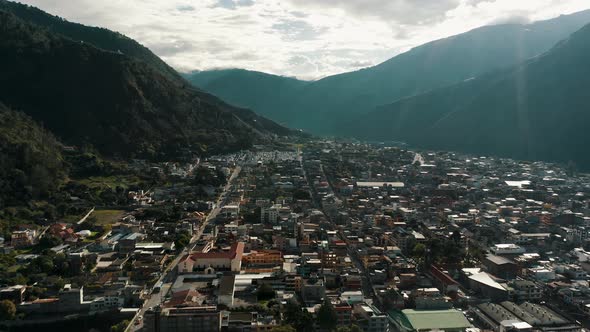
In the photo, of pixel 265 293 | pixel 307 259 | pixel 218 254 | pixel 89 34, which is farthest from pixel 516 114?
pixel 89 34

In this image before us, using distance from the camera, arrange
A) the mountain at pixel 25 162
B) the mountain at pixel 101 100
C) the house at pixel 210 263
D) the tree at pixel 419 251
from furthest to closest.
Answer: the mountain at pixel 101 100, the mountain at pixel 25 162, the tree at pixel 419 251, the house at pixel 210 263

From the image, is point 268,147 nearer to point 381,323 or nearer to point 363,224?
point 363,224

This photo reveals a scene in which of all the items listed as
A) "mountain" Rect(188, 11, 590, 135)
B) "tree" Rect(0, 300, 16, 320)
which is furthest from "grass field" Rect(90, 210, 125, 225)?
"mountain" Rect(188, 11, 590, 135)

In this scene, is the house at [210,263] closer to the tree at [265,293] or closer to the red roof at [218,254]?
the red roof at [218,254]

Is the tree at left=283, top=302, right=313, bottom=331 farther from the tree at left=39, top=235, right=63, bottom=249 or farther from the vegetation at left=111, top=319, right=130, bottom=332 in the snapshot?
the tree at left=39, top=235, right=63, bottom=249

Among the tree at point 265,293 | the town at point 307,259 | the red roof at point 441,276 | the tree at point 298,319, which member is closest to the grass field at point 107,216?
the town at point 307,259
